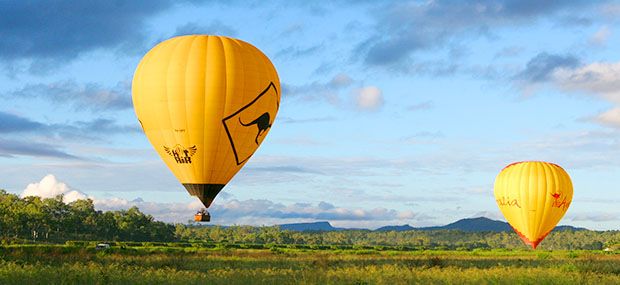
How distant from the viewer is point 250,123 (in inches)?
2053

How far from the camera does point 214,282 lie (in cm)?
3041

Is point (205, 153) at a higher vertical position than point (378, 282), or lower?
higher

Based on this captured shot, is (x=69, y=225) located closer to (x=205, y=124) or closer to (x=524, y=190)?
(x=524, y=190)

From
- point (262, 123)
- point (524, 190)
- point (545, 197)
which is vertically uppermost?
point (262, 123)

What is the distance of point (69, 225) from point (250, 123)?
477 feet

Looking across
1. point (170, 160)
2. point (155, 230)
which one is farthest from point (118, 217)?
point (170, 160)

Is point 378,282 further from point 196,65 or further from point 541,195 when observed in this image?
point 541,195

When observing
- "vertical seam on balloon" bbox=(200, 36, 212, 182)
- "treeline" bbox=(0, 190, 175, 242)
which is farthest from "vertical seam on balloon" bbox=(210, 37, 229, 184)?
"treeline" bbox=(0, 190, 175, 242)

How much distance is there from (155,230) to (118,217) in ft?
45.8

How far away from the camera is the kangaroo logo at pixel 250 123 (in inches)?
2014

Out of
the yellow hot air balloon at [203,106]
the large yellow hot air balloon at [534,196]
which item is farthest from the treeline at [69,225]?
the yellow hot air balloon at [203,106]

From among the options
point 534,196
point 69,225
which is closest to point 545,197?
point 534,196

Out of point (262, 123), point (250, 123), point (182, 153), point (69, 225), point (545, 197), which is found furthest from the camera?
point (69, 225)

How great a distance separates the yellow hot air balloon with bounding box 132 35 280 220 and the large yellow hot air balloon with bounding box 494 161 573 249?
46.8 meters
